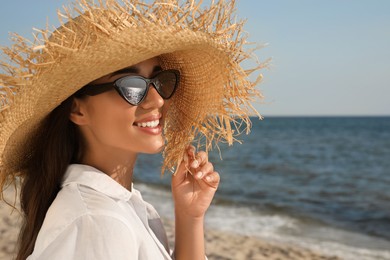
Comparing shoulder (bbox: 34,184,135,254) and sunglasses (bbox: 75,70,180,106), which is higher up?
sunglasses (bbox: 75,70,180,106)

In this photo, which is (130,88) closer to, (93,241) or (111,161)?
(111,161)

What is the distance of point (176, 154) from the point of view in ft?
8.79

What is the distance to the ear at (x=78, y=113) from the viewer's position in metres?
2.15

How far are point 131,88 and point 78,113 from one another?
0.28 meters

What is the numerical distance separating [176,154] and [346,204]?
1153 cm

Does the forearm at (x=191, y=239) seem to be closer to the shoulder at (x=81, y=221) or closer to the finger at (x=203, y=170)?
the finger at (x=203, y=170)

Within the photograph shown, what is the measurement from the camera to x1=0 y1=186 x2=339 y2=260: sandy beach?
23.2 ft

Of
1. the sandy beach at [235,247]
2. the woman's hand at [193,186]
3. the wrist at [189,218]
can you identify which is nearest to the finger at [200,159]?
the woman's hand at [193,186]

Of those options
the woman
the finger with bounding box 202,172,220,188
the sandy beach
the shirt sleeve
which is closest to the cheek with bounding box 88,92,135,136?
the woman

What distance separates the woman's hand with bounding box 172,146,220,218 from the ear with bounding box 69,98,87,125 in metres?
0.60

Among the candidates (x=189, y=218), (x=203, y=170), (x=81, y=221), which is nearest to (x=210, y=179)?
(x=203, y=170)

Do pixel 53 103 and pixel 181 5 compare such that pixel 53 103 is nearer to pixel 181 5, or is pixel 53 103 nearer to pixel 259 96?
pixel 181 5

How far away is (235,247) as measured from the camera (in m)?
7.62

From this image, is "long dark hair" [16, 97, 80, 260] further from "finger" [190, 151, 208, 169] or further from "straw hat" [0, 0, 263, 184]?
"finger" [190, 151, 208, 169]
